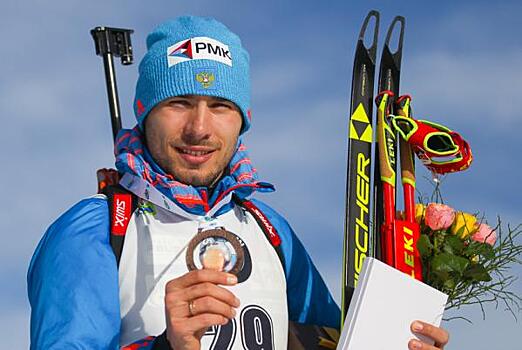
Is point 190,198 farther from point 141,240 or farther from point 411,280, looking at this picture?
point 411,280

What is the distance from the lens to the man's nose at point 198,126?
11.7 feet

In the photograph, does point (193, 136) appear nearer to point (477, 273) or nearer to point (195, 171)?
Answer: point (195, 171)

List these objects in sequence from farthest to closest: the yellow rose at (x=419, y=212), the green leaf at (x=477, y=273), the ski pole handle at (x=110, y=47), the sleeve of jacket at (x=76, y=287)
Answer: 1. the ski pole handle at (x=110, y=47)
2. the yellow rose at (x=419, y=212)
3. the green leaf at (x=477, y=273)
4. the sleeve of jacket at (x=76, y=287)

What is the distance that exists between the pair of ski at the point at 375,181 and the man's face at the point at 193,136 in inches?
22.6

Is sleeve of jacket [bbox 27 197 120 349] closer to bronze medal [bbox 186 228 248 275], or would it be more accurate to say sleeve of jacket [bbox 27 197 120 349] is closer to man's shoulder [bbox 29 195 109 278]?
man's shoulder [bbox 29 195 109 278]

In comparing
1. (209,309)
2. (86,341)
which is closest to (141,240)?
(86,341)

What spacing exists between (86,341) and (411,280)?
1218 mm

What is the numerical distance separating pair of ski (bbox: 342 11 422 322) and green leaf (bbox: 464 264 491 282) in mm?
190

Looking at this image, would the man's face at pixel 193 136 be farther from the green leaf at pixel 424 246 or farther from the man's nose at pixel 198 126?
the green leaf at pixel 424 246

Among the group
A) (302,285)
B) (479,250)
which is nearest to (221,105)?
(302,285)

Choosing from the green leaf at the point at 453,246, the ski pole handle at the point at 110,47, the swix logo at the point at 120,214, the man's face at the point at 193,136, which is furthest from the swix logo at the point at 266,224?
the ski pole handle at the point at 110,47

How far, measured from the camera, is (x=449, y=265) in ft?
12.1

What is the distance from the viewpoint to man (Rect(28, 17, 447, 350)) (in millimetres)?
3289

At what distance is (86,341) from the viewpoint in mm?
3213
